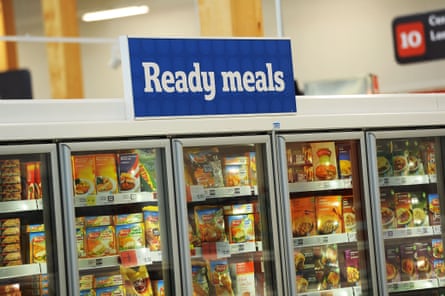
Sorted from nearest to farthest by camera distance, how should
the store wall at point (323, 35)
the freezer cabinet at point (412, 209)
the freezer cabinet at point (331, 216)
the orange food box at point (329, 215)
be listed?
the freezer cabinet at point (331, 216) < the orange food box at point (329, 215) < the freezer cabinet at point (412, 209) < the store wall at point (323, 35)

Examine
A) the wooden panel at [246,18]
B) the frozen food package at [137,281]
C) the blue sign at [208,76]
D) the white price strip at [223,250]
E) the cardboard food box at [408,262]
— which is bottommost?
the cardboard food box at [408,262]

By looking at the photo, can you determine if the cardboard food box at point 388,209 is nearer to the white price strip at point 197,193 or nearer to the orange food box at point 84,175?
the white price strip at point 197,193

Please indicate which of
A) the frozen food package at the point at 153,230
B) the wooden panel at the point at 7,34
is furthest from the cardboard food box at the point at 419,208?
the wooden panel at the point at 7,34

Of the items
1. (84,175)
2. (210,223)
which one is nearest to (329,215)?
(210,223)

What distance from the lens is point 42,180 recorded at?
3.56 meters

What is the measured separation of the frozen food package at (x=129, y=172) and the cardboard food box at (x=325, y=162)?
112 cm

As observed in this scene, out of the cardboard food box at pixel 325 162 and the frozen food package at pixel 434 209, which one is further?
the frozen food package at pixel 434 209

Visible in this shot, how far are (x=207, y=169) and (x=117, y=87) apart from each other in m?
10.4

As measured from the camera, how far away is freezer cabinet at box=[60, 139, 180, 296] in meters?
3.81

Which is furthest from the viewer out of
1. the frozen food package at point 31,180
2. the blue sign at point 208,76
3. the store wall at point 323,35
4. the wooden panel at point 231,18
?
the store wall at point 323,35

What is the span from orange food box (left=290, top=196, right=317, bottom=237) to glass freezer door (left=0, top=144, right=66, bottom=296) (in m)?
1.45

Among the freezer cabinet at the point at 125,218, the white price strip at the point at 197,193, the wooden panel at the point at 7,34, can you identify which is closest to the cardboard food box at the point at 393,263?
the white price strip at the point at 197,193

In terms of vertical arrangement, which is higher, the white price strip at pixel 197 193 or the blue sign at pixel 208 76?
the blue sign at pixel 208 76

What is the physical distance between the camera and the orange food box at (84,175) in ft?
12.5
